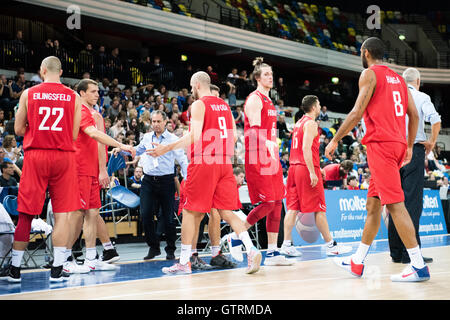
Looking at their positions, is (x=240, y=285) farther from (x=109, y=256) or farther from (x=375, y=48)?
(x=375, y=48)

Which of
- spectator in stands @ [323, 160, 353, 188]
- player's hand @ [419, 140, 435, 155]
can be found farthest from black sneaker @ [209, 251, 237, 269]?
spectator in stands @ [323, 160, 353, 188]

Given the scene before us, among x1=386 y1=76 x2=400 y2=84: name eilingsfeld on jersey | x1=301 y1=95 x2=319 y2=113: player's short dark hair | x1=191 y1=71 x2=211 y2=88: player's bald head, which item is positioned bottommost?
x1=386 y1=76 x2=400 y2=84: name eilingsfeld on jersey

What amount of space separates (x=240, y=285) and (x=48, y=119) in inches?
94.4

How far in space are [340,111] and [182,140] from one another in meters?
22.9

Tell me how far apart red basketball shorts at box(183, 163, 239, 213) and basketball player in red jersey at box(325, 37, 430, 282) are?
1.19m

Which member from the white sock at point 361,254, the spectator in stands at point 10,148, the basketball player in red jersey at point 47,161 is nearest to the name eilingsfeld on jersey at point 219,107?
the basketball player in red jersey at point 47,161

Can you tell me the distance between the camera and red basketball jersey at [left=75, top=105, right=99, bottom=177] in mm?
6070

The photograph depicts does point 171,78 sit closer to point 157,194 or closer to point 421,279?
point 157,194

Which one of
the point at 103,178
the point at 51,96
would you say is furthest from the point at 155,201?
the point at 51,96

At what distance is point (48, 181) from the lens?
5277 mm

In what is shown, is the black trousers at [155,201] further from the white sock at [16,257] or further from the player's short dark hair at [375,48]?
the player's short dark hair at [375,48]

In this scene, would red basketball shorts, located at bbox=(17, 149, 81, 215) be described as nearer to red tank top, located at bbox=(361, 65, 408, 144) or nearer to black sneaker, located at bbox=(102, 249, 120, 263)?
black sneaker, located at bbox=(102, 249, 120, 263)

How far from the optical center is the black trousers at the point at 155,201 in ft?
24.0
